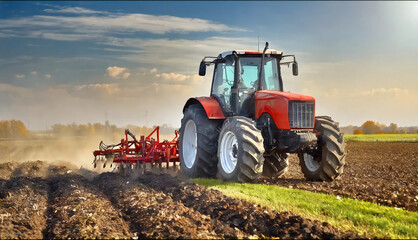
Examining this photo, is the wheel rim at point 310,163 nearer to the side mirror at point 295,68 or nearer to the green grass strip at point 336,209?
the green grass strip at point 336,209

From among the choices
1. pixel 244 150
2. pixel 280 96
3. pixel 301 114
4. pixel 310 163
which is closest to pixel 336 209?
pixel 244 150

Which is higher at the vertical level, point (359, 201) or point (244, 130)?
point (244, 130)

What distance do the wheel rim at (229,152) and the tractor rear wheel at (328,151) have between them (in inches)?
86.4

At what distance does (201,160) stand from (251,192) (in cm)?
280

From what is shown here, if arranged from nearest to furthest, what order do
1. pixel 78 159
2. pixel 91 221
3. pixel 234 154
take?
pixel 91 221
pixel 234 154
pixel 78 159

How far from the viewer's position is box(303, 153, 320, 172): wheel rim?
12019 millimetres

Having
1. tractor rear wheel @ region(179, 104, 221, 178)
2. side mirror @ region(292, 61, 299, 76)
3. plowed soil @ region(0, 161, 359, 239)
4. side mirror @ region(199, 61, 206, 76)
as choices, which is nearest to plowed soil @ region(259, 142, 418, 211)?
tractor rear wheel @ region(179, 104, 221, 178)

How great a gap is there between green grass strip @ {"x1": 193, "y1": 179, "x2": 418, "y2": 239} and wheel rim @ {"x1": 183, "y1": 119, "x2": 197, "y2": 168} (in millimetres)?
3059

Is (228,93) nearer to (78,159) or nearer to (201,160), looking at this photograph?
(201,160)

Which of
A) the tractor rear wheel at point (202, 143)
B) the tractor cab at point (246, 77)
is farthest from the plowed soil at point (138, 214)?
the tractor cab at point (246, 77)

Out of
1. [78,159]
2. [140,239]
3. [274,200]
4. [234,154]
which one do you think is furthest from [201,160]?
[78,159]

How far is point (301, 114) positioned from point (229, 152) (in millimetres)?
2028

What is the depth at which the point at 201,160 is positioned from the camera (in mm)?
12117

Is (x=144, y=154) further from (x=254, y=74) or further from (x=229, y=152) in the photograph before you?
(x=254, y=74)
